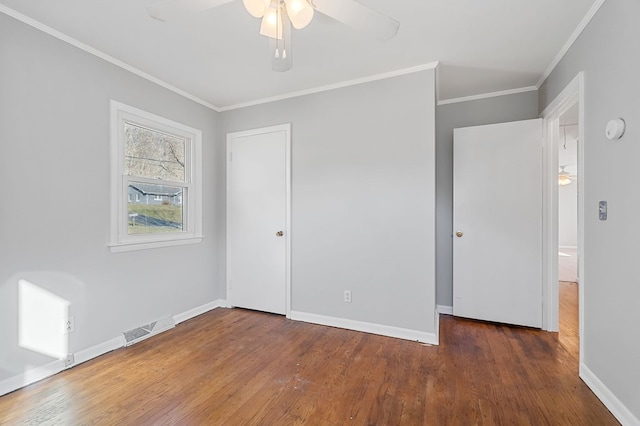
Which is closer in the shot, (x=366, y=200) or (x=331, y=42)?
(x=331, y=42)

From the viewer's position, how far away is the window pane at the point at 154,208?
2721 millimetres

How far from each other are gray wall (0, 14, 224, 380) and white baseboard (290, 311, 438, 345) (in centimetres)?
147

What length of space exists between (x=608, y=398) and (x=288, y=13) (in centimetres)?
277

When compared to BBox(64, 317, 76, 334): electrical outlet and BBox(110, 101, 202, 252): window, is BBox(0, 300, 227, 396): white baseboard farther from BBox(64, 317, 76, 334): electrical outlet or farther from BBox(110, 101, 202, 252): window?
BBox(110, 101, 202, 252): window

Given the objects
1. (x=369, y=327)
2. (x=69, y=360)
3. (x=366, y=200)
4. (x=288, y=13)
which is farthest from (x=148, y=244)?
(x=288, y=13)

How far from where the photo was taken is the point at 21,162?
1.95m

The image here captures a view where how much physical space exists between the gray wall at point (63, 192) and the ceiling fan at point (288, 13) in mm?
1267

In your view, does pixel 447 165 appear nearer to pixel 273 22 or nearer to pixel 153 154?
pixel 273 22

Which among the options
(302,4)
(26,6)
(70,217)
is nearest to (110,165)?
(70,217)

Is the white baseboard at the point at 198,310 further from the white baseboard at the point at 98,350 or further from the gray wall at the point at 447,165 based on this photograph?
the gray wall at the point at 447,165

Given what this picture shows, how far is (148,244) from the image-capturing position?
Answer: 9.11 ft

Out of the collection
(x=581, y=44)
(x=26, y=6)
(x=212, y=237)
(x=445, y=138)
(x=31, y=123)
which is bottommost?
(x=212, y=237)

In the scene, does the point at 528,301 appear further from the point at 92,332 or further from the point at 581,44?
the point at 92,332

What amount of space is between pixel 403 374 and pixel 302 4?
2.34 meters
